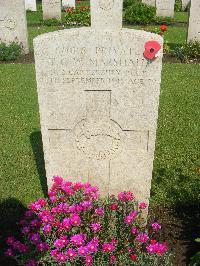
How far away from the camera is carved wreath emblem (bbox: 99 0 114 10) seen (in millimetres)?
3066

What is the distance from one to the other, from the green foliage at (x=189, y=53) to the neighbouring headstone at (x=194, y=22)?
44 centimetres

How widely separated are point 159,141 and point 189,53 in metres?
5.51

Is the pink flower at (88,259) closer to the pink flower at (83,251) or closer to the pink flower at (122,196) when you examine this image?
the pink flower at (83,251)

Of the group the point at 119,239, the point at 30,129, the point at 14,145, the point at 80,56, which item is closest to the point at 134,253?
the point at 119,239

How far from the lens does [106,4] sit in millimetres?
3078

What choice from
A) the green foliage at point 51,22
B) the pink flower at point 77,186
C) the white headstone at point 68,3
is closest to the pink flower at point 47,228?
the pink flower at point 77,186

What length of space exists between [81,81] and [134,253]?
5.07 ft

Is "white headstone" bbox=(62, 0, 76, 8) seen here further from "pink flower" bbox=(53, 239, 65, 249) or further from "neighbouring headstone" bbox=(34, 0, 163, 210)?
"pink flower" bbox=(53, 239, 65, 249)

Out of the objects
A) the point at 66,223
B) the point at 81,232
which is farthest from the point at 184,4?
the point at 66,223

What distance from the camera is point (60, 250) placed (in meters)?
2.90

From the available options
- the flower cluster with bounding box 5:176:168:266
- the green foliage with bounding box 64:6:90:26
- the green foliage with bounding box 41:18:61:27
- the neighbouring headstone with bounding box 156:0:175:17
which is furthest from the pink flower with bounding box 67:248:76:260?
the neighbouring headstone with bounding box 156:0:175:17

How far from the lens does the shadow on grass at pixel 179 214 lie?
3.44m

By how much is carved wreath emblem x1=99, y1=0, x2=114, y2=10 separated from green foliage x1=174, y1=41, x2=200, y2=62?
750cm

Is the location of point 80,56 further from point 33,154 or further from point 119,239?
point 33,154
